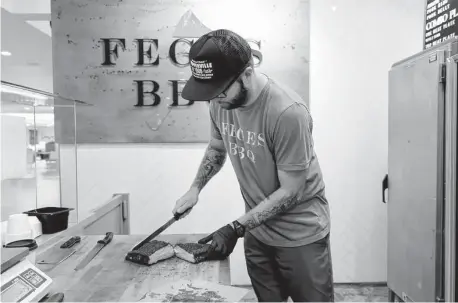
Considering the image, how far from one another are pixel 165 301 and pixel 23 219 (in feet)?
2.09

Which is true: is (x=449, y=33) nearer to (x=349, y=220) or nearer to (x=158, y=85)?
(x=349, y=220)

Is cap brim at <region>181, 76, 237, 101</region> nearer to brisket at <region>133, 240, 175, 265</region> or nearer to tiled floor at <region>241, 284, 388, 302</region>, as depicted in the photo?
brisket at <region>133, 240, 175, 265</region>

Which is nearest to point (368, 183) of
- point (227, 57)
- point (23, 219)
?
point (227, 57)

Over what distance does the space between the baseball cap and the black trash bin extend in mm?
730

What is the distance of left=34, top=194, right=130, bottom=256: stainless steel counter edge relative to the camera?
149 centimetres

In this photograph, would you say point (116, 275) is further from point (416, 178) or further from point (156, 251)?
point (416, 178)

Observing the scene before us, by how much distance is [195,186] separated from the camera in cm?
182

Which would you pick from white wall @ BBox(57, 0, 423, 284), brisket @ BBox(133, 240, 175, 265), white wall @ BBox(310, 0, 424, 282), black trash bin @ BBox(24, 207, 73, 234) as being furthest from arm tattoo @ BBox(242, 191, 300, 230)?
Answer: white wall @ BBox(310, 0, 424, 282)

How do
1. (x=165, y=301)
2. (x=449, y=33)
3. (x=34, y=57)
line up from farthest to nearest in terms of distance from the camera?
(x=34, y=57), (x=449, y=33), (x=165, y=301)

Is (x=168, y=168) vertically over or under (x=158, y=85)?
under

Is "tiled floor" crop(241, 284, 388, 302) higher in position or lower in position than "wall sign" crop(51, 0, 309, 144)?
lower

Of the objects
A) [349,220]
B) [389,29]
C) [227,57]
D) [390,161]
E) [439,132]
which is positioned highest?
[389,29]

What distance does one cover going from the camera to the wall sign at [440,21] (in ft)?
7.35

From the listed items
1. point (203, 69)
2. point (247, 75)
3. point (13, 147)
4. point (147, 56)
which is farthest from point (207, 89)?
point (147, 56)
